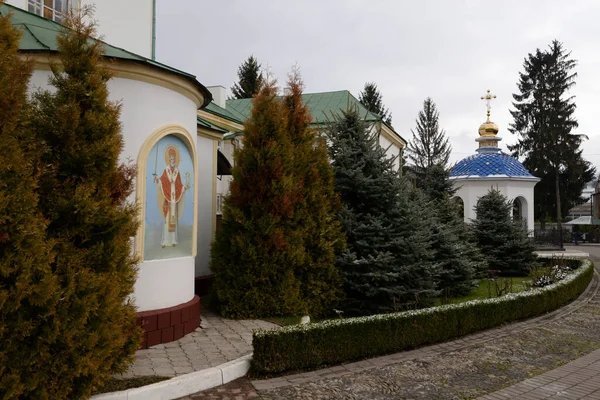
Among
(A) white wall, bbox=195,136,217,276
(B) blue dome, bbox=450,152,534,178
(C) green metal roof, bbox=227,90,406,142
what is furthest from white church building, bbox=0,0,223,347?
(B) blue dome, bbox=450,152,534,178

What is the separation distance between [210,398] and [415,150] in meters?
35.4

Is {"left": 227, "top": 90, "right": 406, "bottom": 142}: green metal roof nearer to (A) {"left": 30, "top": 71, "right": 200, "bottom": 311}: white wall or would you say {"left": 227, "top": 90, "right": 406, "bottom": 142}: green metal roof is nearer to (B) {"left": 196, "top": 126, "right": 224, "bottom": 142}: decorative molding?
(B) {"left": 196, "top": 126, "right": 224, "bottom": 142}: decorative molding

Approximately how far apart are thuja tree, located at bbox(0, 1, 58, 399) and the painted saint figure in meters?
2.71

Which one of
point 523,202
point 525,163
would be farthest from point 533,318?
point 525,163

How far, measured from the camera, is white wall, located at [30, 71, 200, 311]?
21.5 ft

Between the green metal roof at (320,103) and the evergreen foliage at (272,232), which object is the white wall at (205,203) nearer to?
the evergreen foliage at (272,232)

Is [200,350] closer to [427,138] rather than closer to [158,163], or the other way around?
[158,163]

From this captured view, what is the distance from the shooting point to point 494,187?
25688 millimetres

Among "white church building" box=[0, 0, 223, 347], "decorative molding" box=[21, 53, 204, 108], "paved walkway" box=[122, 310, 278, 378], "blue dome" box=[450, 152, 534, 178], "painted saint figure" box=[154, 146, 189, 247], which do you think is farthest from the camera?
"blue dome" box=[450, 152, 534, 178]

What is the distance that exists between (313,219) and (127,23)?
6.67 m

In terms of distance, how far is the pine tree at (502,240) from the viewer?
54.5 feet

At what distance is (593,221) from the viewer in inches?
2218

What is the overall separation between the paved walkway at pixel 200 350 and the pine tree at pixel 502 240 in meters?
11.4

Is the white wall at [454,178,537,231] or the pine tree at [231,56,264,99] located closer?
the white wall at [454,178,537,231]
